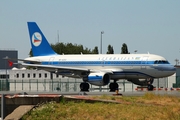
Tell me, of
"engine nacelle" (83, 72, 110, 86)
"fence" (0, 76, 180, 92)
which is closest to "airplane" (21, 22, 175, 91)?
"engine nacelle" (83, 72, 110, 86)

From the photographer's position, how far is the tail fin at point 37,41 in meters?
54.4

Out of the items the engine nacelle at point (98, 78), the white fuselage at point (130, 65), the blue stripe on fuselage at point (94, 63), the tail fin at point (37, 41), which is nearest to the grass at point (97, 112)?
the engine nacelle at point (98, 78)

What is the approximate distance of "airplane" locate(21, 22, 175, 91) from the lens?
46375 mm

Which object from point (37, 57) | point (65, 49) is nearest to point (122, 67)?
point (37, 57)

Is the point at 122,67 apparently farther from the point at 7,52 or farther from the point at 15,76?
the point at 7,52

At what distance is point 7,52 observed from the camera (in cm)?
17312

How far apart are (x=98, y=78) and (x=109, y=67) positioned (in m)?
2.55

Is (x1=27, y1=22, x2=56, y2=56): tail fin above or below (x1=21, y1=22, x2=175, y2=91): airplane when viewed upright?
above

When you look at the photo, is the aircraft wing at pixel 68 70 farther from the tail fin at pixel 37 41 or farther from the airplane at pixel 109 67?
the tail fin at pixel 37 41

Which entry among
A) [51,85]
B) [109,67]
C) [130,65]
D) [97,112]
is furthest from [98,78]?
[97,112]

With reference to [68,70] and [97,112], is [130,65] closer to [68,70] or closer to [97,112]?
[68,70]

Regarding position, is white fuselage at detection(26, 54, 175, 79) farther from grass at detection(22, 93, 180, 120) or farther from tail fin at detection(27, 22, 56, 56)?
grass at detection(22, 93, 180, 120)

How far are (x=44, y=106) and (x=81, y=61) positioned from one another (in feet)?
103

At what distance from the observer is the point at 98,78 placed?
46219 mm
